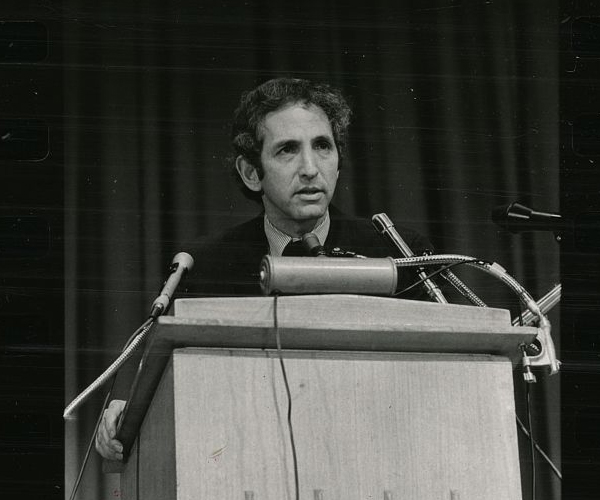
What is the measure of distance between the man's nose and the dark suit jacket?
4.6 inches

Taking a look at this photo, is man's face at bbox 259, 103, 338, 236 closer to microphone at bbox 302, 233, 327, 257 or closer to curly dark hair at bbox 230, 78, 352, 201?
curly dark hair at bbox 230, 78, 352, 201

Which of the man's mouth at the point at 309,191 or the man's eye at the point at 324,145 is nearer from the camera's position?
the man's mouth at the point at 309,191

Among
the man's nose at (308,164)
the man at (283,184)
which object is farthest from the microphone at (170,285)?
the man's nose at (308,164)

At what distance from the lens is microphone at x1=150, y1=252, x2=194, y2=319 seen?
1.70 meters

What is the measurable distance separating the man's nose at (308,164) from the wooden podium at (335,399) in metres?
1.29

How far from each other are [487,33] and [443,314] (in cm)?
180

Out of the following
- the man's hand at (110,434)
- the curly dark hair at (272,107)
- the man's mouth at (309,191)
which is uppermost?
the curly dark hair at (272,107)

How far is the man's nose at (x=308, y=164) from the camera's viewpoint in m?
2.72

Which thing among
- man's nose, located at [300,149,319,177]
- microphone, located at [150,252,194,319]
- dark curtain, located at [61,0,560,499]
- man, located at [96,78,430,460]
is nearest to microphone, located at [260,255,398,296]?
microphone, located at [150,252,194,319]

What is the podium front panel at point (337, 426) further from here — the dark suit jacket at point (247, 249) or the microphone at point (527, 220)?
the dark suit jacket at point (247, 249)

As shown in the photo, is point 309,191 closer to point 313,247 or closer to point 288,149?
point 288,149

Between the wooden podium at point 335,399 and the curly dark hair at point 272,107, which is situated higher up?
the curly dark hair at point 272,107

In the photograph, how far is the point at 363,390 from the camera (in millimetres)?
1443

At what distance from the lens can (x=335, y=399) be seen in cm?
143
